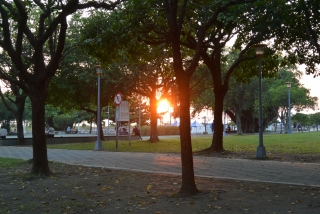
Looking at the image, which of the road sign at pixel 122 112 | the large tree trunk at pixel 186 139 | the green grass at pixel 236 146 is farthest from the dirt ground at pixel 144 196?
the road sign at pixel 122 112

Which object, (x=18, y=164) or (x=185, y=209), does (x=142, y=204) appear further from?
(x=18, y=164)

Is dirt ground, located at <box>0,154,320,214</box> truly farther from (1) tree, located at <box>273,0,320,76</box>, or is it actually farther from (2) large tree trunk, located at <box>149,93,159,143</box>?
(2) large tree trunk, located at <box>149,93,159,143</box>

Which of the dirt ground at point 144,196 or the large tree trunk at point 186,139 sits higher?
the large tree trunk at point 186,139

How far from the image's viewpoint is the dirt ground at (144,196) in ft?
21.5

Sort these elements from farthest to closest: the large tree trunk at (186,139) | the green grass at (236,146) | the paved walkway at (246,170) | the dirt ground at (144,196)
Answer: the green grass at (236,146) < the paved walkway at (246,170) < the large tree trunk at (186,139) < the dirt ground at (144,196)

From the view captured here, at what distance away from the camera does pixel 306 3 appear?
9.41 meters

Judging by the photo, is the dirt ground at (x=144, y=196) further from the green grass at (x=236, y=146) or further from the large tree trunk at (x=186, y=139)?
the green grass at (x=236, y=146)

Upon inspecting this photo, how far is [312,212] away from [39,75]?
7.61m

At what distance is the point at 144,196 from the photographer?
25.2ft

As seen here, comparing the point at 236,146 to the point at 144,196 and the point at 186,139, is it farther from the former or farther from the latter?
the point at 186,139

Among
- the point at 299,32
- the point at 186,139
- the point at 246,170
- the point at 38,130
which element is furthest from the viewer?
the point at 299,32

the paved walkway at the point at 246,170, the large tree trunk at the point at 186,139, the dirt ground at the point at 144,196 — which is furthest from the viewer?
Result: the paved walkway at the point at 246,170

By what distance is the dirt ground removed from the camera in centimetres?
656

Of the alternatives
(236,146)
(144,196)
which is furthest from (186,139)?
(236,146)
